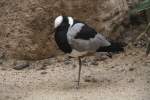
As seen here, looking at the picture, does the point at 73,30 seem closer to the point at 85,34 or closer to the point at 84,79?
the point at 85,34

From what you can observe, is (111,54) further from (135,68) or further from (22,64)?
(22,64)

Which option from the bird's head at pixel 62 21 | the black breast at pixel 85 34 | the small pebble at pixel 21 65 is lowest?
the small pebble at pixel 21 65

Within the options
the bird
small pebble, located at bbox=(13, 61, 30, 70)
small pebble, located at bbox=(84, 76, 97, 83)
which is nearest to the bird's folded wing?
the bird

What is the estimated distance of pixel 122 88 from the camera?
21.8 ft

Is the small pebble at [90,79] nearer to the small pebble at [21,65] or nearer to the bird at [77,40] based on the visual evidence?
the bird at [77,40]

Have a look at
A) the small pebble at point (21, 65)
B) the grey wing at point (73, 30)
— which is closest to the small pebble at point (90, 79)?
the grey wing at point (73, 30)

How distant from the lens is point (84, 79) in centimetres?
718

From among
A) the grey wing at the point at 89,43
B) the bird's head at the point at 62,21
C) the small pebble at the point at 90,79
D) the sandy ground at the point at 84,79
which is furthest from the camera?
the small pebble at the point at 90,79

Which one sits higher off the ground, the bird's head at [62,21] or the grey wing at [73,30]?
the bird's head at [62,21]

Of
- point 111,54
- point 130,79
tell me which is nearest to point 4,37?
point 111,54

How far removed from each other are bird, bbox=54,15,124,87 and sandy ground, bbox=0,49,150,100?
338 mm

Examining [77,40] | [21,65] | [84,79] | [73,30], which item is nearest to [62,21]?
[73,30]

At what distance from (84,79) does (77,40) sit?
61 centimetres

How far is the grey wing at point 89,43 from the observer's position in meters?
6.81
